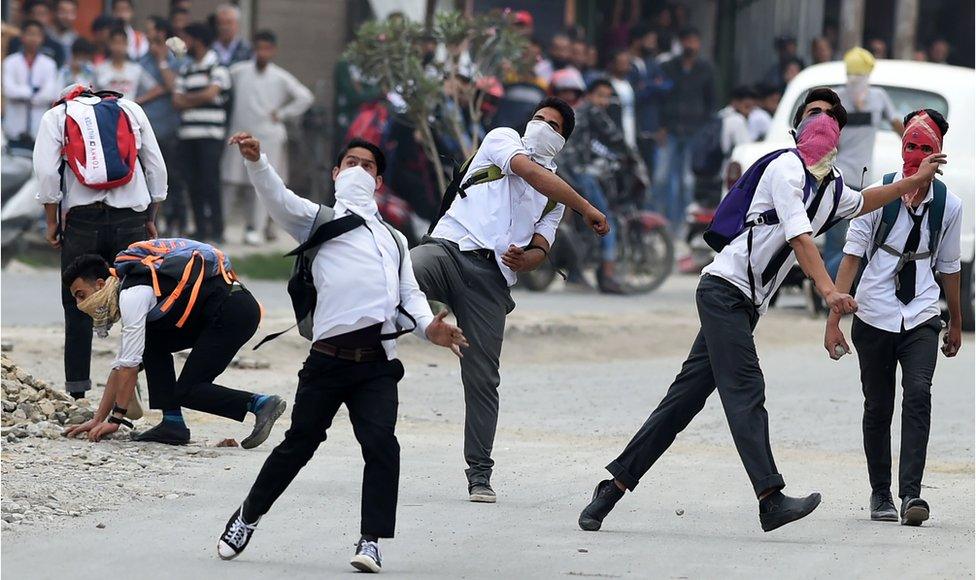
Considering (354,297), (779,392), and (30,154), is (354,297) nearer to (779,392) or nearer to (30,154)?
(779,392)

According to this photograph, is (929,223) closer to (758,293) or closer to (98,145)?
(758,293)

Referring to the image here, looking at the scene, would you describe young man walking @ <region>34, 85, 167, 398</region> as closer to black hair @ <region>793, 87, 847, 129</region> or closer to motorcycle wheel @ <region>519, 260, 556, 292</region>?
black hair @ <region>793, 87, 847, 129</region>

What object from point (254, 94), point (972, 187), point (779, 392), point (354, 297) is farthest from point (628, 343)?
point (354, 297)

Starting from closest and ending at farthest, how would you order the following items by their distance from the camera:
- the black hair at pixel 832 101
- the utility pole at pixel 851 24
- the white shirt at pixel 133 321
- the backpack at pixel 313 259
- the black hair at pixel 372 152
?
the backpack at pixel 313 259 < the black hair at pixel 372 152 < the black hair at pixel 832 101 < the white shirt at pixel 133 321 < the utility pole at pixel 851 24

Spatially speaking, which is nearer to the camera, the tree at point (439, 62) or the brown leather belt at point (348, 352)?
the brown leather belt at point (348, 352)

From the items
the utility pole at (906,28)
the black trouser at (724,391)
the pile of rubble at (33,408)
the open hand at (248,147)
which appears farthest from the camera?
the utility pole at (906,28)

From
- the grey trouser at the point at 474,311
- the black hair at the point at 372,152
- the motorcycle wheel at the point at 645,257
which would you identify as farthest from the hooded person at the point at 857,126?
the black hair at the point at 372,152

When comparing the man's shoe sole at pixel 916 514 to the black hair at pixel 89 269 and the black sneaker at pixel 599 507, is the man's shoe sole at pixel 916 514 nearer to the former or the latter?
the black sneaker at pixel 599 507

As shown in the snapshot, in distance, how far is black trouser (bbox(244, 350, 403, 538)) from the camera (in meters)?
6.61

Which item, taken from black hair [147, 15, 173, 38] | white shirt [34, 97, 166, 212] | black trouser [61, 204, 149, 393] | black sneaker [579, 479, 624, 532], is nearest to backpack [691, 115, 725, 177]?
black hair [147, 15, 173, 38]

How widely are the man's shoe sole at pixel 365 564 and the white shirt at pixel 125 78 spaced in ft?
38.2

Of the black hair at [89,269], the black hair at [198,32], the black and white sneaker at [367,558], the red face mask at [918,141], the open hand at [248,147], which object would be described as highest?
the open hand at [248,147]

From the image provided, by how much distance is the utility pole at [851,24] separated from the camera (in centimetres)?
2292

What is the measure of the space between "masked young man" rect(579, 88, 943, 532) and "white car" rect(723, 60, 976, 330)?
7930mm
